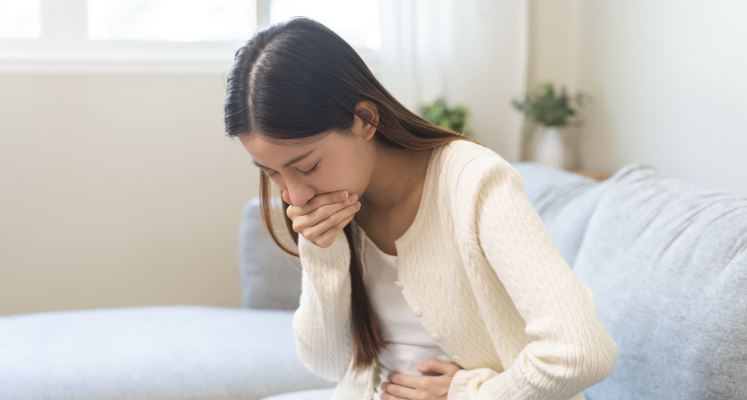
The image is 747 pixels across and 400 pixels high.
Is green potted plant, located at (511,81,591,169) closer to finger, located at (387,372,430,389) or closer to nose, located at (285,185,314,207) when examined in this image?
finger, located at (387,372,430,389)

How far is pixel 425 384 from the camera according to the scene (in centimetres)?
102

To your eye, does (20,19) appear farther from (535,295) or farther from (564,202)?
(535,295)

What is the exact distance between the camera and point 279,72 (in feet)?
2.73

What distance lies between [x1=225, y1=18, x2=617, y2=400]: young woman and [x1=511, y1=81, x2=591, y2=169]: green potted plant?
1.60m

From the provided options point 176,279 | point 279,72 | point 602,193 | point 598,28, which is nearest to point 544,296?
point 279,72

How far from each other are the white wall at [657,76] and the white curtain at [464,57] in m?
0.15

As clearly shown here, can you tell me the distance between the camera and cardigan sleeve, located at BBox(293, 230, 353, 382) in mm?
1052

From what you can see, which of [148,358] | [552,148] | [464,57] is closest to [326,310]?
[148,358]

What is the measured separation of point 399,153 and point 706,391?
562 millimetres

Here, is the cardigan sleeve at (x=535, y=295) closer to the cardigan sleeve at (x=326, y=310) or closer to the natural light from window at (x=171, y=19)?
the cardigan sleeve at (x=326, y=310)

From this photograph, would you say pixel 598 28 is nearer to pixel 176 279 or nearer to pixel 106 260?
pixel 176 279

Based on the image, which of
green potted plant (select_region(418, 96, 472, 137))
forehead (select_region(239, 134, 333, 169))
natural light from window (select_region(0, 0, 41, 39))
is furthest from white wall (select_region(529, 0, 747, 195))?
natural light from window (select_region(0, 0, 41, 39))

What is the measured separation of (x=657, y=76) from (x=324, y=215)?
60.1 inches

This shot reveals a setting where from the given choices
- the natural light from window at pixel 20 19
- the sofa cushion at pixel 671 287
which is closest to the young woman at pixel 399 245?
the sofa cushion at pixel 671 287
